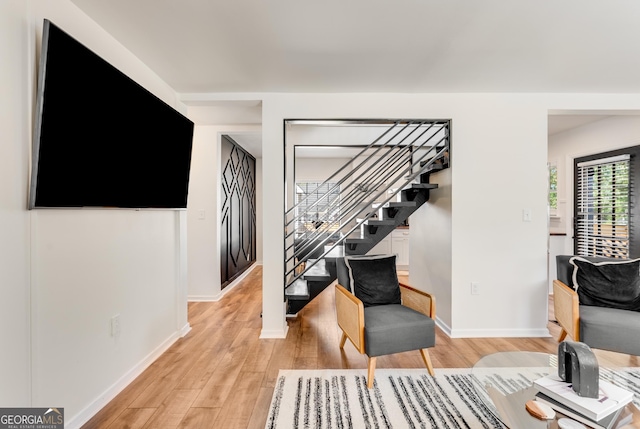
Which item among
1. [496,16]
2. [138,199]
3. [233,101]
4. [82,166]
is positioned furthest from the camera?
[233,101]

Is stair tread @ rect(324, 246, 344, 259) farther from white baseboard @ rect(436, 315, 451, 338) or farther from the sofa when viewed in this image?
the sofa

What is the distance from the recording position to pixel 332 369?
223 centimetres

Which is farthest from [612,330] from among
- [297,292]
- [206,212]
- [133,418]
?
[206,212]

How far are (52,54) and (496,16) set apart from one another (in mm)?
2456

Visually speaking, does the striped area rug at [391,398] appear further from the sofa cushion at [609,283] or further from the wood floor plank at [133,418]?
the wood floor plank at [133,418]

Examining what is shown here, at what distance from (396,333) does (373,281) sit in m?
0.55

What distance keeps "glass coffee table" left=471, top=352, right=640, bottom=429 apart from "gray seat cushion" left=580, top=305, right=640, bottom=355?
0.66m

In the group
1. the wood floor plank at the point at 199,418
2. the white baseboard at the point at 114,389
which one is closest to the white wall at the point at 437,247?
the wood floor plank at the point at 199,418

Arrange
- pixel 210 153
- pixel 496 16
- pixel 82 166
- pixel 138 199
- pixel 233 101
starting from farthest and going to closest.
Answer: pixel 210 153 → pixel 233 101 → pixel 138 199 → pixel 496 16 → pixel 82 166

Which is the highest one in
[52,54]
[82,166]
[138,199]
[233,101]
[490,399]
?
[233,101]

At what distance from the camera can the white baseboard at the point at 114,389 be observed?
1648 mm

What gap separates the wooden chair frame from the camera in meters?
2.07

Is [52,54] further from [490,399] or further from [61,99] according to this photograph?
[490,399]

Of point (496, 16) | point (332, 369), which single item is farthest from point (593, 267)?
point (332, 369)
